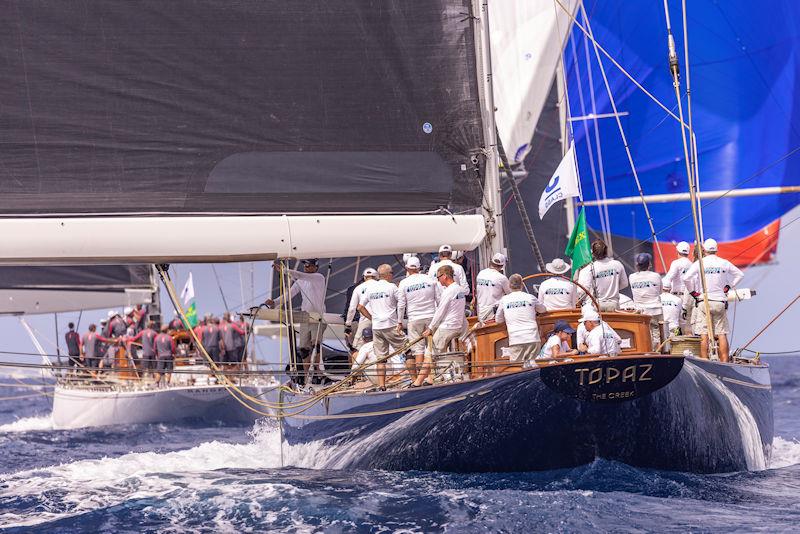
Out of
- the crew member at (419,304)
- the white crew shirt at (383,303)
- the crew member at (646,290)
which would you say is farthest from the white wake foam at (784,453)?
the white crew shirt at (383,303)

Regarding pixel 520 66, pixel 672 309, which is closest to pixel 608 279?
pixel 672 309

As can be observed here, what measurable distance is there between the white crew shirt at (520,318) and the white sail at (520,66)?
19.6 m

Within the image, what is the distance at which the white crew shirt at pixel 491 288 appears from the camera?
13398 mm

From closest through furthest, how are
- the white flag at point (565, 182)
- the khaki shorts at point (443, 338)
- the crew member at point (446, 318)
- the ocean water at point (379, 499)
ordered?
the ocean water at point (379, 499)
the crew member at point (446, 318)
the khaki shorts at point (443, 338)
the white flag at point (565, 182)

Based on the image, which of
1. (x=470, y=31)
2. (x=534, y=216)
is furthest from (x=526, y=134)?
(x=470, y=31)

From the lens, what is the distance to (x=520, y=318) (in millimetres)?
12539

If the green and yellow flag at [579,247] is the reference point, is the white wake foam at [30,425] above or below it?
below

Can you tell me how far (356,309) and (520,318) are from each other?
297 centimetres

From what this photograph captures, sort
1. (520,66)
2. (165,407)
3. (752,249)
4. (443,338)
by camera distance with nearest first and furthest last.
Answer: (443,338) < (165,407) < (752,249) < (520,66)

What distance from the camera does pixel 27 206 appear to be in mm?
13117

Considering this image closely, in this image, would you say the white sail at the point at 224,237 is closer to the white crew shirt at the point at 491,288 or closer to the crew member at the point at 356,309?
the white crew shirt at the point at 491,288

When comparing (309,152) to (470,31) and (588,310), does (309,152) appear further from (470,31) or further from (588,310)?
(588,310)

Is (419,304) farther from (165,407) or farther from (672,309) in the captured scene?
(165,407)

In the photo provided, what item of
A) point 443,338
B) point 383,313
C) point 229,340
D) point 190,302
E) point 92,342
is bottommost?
point 443,338
